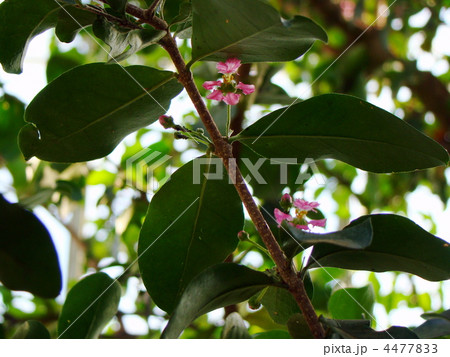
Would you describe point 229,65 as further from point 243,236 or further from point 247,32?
point 243,236

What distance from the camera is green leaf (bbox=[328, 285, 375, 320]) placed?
0.99 meters

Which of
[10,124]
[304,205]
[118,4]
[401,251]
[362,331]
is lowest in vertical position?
[362,331]

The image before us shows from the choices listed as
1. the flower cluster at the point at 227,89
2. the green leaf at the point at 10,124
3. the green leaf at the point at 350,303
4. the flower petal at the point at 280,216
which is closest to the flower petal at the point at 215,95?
the flower cluster at the point at 227,89

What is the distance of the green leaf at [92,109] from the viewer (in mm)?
755

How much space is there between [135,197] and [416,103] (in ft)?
5.31

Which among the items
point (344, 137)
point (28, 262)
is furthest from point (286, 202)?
point (28, 262)

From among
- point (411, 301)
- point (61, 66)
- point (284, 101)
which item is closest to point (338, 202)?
point (411, 301)

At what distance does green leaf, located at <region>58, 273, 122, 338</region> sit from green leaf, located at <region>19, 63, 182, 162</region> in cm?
27

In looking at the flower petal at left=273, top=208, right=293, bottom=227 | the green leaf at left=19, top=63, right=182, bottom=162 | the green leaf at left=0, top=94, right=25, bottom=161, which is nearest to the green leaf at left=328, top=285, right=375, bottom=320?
the flower petal at left=273, top=208, right=293, bottom=227

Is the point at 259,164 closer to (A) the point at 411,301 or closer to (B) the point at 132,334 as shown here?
(B) the point at 132,334

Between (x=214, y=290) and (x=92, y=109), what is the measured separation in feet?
1.07

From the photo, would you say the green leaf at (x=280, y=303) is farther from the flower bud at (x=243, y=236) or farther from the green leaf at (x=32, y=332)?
the green leaf at (x=32, y=332)

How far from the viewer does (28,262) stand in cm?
93

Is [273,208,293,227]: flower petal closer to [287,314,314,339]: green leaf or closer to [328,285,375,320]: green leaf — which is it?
[287,314,314,339]: green leaf
